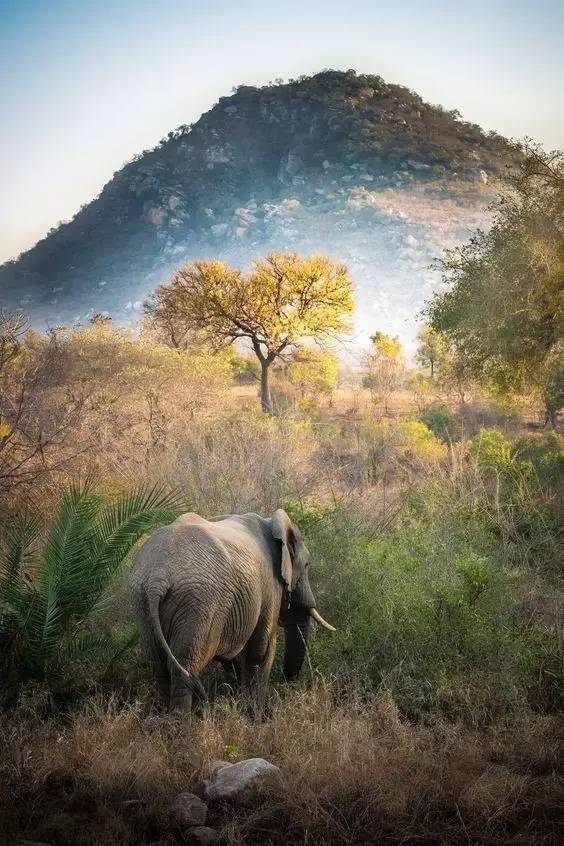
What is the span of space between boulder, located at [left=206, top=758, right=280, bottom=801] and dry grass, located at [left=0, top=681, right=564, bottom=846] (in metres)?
0.08

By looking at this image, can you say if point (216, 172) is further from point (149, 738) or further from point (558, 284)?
point (149, 738)

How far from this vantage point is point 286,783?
430cm

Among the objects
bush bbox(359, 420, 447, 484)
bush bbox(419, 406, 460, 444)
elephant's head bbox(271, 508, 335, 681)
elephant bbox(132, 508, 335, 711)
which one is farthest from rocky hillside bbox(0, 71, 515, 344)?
elephant bbox(132, 508, 335, 711)

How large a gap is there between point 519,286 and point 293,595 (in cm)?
1392

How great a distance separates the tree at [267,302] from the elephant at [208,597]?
30.6m

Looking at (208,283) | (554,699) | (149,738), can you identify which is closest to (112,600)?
(149,738)

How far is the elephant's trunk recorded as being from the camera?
6.78 metres

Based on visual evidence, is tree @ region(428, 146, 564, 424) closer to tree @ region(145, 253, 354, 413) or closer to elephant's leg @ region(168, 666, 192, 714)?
elephant's leg @ region(168, 666, 192, 714)

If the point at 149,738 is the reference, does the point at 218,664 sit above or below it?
below

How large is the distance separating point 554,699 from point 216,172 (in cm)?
15900

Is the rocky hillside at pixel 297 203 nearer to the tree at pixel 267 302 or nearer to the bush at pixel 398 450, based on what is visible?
the tree at pixel 267 302

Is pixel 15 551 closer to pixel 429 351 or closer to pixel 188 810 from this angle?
pixel 188 810

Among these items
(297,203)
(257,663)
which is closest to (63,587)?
(257,663)

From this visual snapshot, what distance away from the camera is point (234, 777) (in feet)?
14.2
